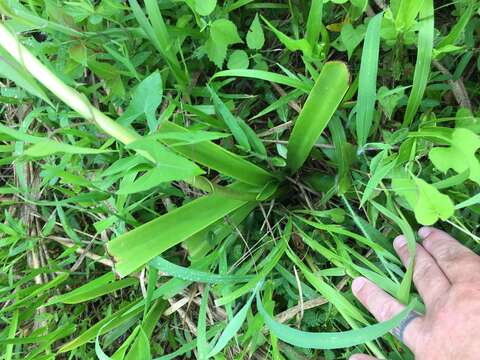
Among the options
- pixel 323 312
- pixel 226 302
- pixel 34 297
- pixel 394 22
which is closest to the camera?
pixel 394 22

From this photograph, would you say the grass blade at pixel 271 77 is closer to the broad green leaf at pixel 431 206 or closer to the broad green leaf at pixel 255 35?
the broad green leaf at pixel 255 35

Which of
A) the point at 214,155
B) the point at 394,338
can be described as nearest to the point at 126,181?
the point at 214,155

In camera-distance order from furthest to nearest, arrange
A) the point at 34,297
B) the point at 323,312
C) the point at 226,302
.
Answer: the point at 34,297 < the point at 323,312 < the point at 226,302

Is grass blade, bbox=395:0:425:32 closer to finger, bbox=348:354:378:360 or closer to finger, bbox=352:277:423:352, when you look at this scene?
finger, bbox=352:277:423:352

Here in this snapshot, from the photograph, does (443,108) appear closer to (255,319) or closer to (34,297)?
(255,319)

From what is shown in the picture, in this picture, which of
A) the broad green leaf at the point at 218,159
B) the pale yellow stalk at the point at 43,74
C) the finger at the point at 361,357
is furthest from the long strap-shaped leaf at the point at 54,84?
the finger at the point at 361,357

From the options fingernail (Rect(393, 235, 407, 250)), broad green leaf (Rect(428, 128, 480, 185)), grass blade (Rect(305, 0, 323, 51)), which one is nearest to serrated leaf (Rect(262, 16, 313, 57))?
grass blade (Rect(305, 0, 323, 51))
